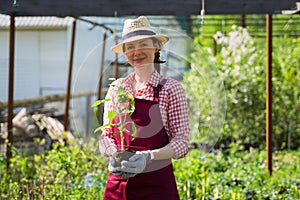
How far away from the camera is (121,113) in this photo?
2684 mm

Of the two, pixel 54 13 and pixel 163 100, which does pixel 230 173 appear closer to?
pixel 54 13

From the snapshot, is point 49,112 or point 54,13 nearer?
point 54,13

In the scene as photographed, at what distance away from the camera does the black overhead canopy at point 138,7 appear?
13.1 ft

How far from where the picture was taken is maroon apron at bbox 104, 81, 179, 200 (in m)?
2.69

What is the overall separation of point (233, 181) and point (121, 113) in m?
2.73

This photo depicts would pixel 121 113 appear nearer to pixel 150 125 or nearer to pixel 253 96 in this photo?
pixel 150 125

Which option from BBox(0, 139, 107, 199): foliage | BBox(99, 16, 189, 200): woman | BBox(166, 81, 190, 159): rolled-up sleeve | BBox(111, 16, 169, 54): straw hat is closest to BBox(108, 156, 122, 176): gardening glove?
BBox(99, 16, 189, 200): woman

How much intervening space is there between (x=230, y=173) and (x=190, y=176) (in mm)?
669

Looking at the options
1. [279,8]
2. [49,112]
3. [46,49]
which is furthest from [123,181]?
[46,49]

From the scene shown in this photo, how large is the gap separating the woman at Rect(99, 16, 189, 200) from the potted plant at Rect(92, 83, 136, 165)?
33 mm

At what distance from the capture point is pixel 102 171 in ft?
17.5

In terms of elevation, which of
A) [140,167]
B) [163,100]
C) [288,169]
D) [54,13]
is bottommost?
[288,169]

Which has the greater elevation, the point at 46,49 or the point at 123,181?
the point at 46,49

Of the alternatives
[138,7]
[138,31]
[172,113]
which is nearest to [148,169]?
[172,113]
